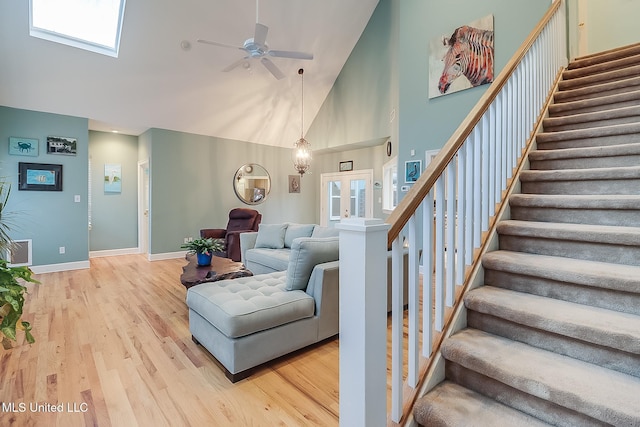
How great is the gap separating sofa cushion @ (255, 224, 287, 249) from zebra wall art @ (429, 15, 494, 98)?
3.06 metres

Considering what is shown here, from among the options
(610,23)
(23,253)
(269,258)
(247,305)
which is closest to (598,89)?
(610,23)

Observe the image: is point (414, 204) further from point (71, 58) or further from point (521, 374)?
point (71, 58)

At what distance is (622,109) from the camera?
231cm

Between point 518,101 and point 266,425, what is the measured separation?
8.60 feet

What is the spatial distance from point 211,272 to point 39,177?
3.88 m

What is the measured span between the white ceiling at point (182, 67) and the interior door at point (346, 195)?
83.8 inches

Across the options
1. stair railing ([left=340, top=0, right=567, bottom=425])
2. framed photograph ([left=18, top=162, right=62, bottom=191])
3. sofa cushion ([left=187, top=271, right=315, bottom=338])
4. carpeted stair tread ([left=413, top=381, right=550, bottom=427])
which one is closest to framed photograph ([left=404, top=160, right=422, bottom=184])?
stair railing ([left=340, top=0, right=567, bottom=425])

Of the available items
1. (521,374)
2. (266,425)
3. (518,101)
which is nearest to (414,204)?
(521,374)

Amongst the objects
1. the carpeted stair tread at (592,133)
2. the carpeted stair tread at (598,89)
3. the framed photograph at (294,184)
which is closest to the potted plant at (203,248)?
the carpeted stair tread at (592,133)

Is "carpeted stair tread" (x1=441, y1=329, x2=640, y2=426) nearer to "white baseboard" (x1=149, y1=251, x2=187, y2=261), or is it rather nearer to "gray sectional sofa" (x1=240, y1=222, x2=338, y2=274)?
"gray sectional sofa" (x1=240, y1=222, x2=338, y2=274)

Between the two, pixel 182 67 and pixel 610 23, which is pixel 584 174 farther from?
pixel 182 67

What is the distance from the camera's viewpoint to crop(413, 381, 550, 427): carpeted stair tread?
3.61 feet

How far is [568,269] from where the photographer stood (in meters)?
1.44

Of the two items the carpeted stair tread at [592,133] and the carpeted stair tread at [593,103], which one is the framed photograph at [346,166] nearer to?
the carpeted stair tread at [593,103]
